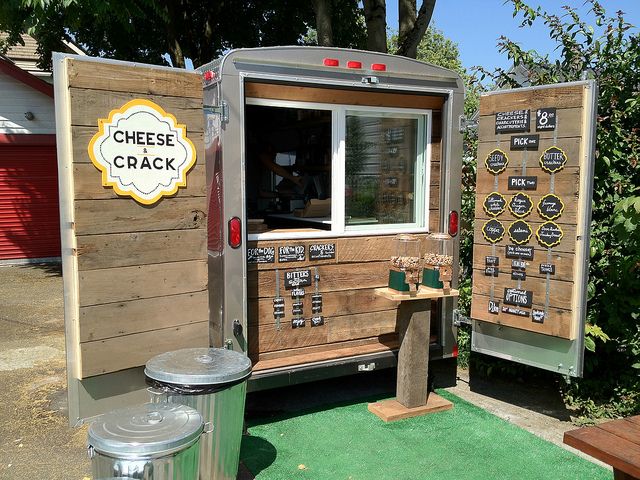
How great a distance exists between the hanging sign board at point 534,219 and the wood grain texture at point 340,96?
0.50 m

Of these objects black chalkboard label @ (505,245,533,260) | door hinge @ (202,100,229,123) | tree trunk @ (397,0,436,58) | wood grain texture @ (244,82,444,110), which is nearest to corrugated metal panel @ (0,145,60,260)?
tree trunk @ (397,0,436,58)

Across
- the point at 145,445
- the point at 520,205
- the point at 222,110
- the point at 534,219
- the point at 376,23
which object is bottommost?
the point at 145,445

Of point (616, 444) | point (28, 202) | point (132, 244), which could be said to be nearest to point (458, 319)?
point (616, 444)

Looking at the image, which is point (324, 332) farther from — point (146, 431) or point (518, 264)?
point (146, 431)

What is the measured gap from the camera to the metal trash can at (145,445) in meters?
2.24

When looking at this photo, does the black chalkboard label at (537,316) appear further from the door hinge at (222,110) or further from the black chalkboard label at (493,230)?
the door hinge at (222,110)

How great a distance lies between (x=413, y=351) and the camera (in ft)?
14.2

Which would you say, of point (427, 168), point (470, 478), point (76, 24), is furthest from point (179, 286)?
point (76, 24)

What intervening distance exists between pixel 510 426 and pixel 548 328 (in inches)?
30.6

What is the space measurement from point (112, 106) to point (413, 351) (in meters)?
2.73

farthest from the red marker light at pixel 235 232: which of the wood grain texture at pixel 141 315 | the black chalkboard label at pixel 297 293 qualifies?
the black chalkboard label at pixel 297 293

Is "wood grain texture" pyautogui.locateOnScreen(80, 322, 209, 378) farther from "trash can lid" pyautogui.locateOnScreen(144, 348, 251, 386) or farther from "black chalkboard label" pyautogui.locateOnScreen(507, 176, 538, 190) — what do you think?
"black chalkboard label" pyautogui.locateOnScreen(507, 176, 538, 190)

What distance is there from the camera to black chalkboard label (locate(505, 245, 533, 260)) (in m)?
4.26

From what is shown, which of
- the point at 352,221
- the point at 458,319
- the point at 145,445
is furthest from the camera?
the point at 458,319
